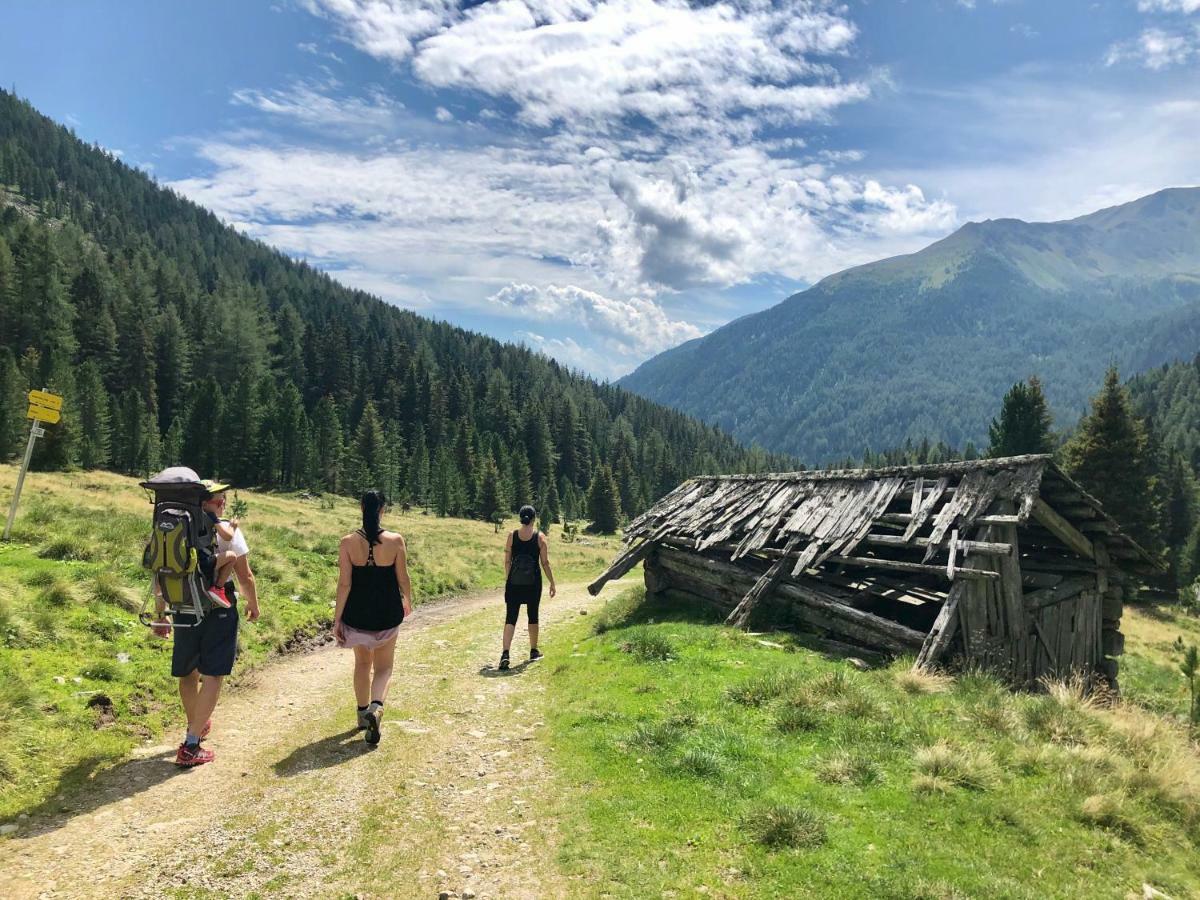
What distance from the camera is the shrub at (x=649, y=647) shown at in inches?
460

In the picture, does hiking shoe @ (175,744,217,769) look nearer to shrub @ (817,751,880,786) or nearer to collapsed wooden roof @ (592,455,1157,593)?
shrub @ (817,751,880,786)

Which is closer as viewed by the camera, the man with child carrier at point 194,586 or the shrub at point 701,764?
the man with child carrier at point 194,586

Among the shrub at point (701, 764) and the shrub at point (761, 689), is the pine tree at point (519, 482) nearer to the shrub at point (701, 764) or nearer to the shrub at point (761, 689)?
the shrub at point (761, 689)

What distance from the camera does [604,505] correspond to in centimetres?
8675

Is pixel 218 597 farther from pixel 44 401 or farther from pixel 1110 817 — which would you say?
pixel 44 401

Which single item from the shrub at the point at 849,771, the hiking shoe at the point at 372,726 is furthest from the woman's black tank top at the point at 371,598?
the shrub at the point at 849,771

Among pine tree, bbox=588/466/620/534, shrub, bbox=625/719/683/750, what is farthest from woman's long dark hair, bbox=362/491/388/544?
pine tree, bbox=588/466/620/534

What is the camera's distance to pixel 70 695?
308 inches

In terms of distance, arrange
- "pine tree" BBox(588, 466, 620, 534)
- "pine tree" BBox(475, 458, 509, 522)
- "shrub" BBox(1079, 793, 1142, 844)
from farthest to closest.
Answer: "pine tree" BBox(588, 466, 620, 534) → "pine tree" BBox(475, 458, 509, 522) → "shrub" BBox(1079, 793, 1142, 844)

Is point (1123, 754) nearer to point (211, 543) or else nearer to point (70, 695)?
point (211, 543)

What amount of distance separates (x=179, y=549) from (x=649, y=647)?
7.97 meters

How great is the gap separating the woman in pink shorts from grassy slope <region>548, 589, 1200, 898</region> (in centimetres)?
242

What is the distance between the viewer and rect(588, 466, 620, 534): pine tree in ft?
284

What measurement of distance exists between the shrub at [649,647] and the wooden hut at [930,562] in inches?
98.4
